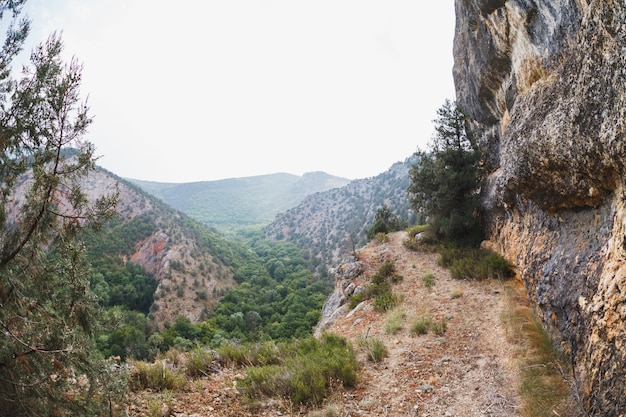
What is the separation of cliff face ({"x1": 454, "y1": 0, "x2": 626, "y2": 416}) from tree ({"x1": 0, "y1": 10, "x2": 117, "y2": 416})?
618cm

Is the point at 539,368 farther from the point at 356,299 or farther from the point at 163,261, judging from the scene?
the point at 163,261

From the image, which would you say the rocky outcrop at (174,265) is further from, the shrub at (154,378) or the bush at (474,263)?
the shrub at (154,378)

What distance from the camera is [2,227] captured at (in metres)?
3.99

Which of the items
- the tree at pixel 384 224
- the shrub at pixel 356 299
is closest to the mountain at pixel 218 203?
the tree at pixel 384 224

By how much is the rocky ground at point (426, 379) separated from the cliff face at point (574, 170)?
129cm

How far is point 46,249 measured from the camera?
14.8 feet

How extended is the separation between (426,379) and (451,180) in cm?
1111

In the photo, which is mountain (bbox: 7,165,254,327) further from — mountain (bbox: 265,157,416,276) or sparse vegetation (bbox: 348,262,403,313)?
sparse vegetation (bbox: 348,262,403,313)

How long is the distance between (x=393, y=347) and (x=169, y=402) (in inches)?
205

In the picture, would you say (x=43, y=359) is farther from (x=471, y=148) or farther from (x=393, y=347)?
(x=471, y=148)

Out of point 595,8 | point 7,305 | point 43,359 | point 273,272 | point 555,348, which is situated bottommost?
point 273,272

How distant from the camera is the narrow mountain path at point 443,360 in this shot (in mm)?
5211

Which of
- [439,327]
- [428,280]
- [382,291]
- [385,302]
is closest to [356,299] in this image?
[382,291]

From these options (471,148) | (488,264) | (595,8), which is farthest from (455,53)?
(595,8)
